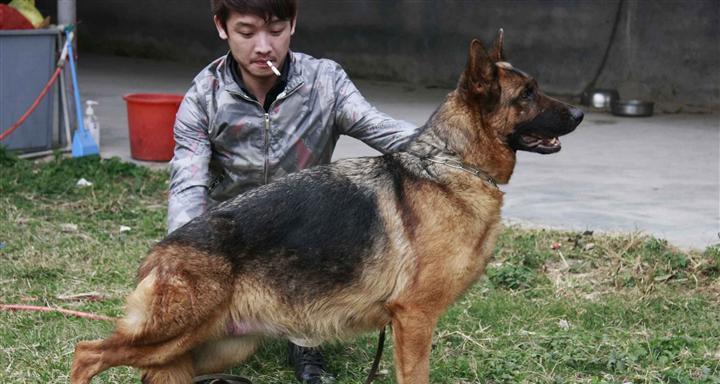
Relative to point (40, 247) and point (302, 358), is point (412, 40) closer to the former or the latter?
point (40, 247)

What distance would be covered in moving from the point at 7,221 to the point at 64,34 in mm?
2570

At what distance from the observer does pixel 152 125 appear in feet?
28.4

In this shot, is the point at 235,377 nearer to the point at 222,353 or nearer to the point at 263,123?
the point at 222,353

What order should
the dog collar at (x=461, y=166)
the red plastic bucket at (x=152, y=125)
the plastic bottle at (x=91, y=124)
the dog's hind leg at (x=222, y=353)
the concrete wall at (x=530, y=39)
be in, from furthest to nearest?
the concrete wall at (x=530, y=39) < the plastic bottle at (x=91, y=124) < the red plastic bucket at (x=152, y=125) < the dog's hind leg at (x=222, y=353) < the dog collar at (x=461, y=166)

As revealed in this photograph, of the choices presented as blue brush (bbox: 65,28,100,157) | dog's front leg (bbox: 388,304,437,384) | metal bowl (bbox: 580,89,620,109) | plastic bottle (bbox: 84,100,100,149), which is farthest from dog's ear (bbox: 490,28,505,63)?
metal bowl (bbox: 580,89,620,109)

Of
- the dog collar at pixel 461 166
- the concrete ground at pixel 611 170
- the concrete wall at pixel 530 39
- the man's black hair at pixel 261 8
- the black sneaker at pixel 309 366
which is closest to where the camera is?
the dog collar at pixel 461 166

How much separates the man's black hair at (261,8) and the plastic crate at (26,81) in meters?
4.87

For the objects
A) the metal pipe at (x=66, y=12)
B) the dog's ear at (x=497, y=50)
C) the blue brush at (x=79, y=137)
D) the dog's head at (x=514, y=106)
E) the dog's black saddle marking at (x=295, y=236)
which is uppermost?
the dog's ear at (x=497, y=50)

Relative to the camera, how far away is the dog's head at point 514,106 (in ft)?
12.8

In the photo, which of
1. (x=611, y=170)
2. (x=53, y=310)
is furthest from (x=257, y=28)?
(x=611, y=170)

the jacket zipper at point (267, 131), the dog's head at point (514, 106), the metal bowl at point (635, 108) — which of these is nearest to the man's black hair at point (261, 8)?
the jacket zipper at point (267, 131)

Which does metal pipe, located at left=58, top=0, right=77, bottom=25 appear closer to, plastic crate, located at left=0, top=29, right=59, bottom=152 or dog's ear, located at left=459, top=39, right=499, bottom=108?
plastic crate, located at left=0, top=29, right=59, bottom=152

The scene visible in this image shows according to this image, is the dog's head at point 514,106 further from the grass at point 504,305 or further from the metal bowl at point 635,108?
the metal bowl at point 635,108

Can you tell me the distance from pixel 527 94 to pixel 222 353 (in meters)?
1.60
